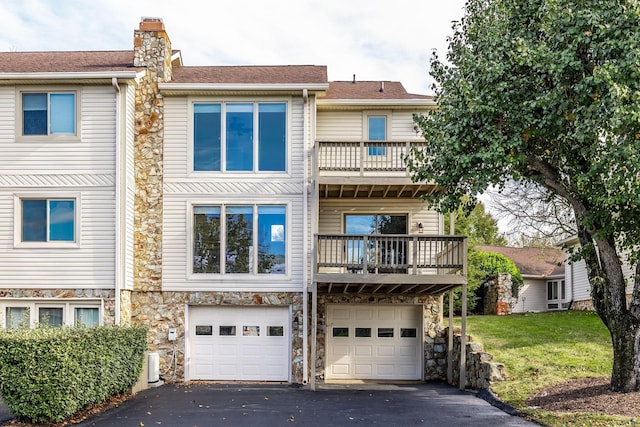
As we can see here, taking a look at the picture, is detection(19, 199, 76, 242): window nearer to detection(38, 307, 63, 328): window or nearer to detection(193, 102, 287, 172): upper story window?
detection(38, 307, 63, 328): window

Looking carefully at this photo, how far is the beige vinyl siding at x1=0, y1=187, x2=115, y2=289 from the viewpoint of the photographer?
15914mm

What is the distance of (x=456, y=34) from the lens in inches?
500

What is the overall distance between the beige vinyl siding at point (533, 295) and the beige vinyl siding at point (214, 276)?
18328 mm

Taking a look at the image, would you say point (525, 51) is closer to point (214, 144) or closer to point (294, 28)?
point (294, 28)

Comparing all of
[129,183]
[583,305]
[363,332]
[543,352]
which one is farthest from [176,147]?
[583,305]

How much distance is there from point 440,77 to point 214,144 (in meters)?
6.57

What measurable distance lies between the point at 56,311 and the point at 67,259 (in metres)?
1.24

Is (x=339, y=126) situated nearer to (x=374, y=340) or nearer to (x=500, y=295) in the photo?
(x=374, y=340)

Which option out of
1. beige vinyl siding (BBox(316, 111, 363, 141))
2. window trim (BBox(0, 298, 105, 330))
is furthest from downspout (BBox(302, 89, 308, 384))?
window trim (BBox(0, 298, 105, 330))

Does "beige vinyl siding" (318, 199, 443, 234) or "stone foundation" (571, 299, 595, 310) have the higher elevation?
"beige vinyl siding" (318, 199, 443, 234)

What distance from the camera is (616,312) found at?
40.3ft

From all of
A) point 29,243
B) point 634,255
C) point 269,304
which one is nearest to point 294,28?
point 269,304

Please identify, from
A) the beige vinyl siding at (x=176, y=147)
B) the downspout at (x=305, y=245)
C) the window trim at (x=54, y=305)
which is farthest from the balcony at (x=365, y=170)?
the window trim at (x=54, y=305)

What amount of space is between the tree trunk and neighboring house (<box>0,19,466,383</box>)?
323 cm
